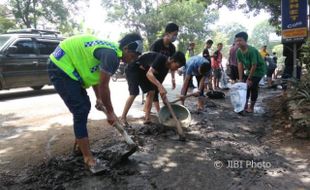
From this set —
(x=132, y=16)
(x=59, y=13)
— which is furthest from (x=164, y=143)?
(x=132, y=16)

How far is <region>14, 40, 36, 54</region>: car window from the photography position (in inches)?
373

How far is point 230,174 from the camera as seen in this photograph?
3756 millimetres

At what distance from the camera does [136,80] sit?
578 centimetres

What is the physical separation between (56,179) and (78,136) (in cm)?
47

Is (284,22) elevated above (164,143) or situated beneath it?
elevated above

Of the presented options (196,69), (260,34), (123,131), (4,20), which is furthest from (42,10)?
(260,34)

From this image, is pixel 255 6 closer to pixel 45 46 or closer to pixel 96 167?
pixel 45 46

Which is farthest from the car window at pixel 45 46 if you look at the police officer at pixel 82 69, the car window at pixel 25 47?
the police officer at pixel 82 69

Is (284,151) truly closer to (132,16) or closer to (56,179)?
(56,179)

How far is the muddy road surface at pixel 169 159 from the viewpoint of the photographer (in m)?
3.52

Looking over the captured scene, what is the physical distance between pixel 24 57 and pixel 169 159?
6875 mm

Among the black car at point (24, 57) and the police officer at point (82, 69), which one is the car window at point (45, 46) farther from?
the police officer at point (82, 69)

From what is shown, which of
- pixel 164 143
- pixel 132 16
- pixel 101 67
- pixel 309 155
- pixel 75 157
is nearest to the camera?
pixel 101 67

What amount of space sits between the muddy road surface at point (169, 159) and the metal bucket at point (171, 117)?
0.11 m
